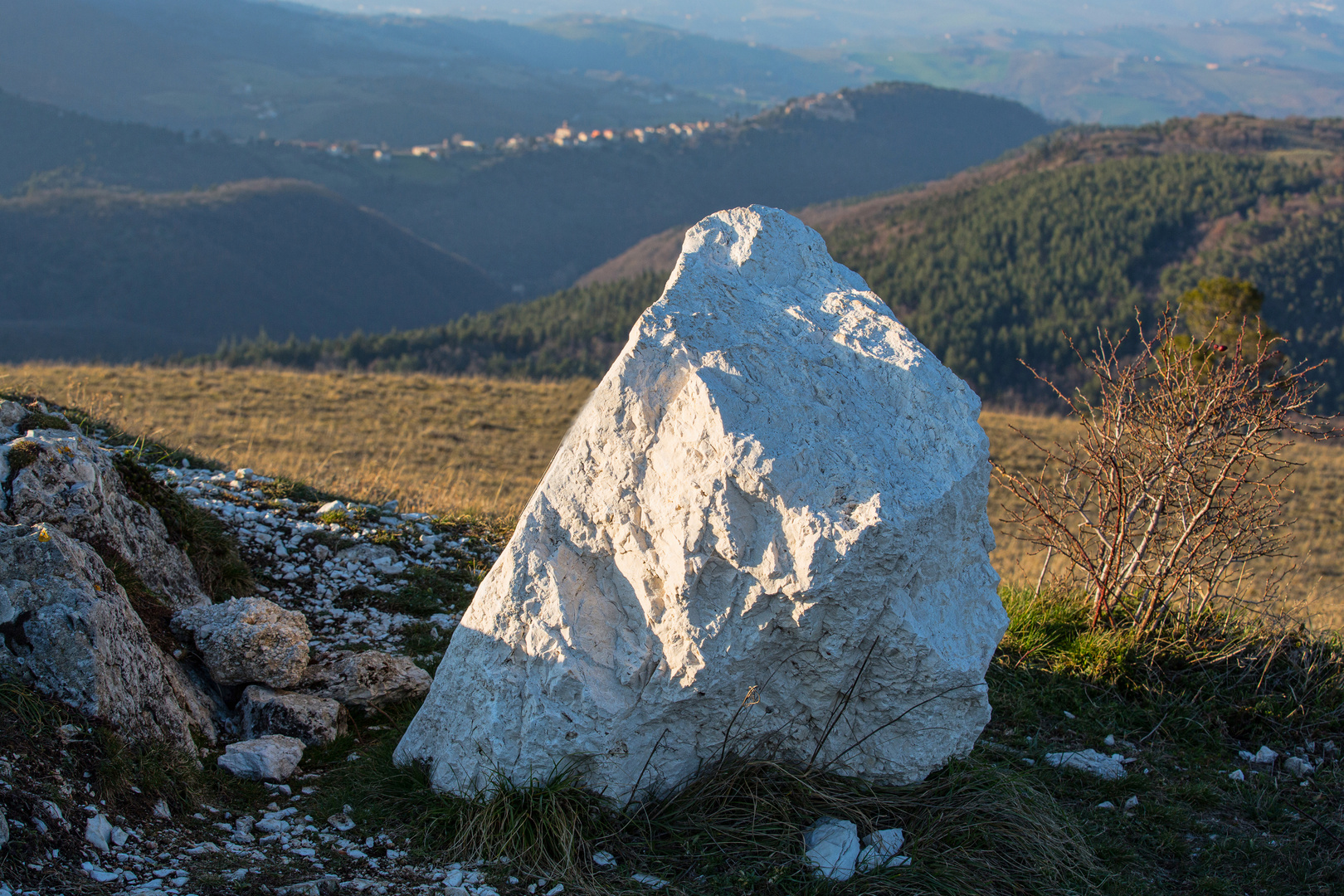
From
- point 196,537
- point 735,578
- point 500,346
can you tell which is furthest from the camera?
point 500,346

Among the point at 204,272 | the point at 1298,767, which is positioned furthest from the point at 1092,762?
the point at 204,272

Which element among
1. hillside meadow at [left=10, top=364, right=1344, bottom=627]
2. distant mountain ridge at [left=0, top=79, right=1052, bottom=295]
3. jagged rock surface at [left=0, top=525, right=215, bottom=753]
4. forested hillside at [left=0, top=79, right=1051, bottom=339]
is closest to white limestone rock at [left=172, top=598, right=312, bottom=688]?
jagged rock surface at [left=0, top=525, right=215, bottom=753]

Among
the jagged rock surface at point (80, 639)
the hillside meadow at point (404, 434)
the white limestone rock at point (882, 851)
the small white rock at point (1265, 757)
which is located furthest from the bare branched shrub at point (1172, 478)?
the jagged rock surface at point (80, 639)

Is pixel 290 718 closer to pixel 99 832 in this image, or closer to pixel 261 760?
pixel 261 760

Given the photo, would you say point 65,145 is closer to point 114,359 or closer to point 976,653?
point 114,359

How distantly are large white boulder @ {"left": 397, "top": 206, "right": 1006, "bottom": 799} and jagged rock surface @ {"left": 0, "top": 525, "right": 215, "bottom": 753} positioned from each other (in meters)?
1.15

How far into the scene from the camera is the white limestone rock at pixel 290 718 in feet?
14.4

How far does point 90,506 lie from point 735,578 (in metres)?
3.46

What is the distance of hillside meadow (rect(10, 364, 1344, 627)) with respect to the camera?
420 inches

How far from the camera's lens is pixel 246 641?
14.7ft

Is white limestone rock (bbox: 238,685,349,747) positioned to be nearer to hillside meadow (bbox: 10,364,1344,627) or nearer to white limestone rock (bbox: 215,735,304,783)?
white limestone rock (bbox: 215,735,304,783)

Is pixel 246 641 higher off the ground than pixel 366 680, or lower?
higher

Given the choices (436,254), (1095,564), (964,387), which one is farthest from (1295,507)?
(436,254)

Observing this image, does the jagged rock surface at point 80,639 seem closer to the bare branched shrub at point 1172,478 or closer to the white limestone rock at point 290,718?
the white limestone rock at point 290,718
